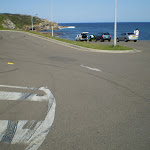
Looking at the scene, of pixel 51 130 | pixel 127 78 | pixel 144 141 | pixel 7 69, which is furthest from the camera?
pixel 7 69

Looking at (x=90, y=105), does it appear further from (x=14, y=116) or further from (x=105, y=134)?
(x=14, y=116)

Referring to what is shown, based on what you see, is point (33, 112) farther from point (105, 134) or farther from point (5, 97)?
point (105, 134)

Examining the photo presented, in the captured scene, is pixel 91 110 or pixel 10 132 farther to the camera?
pixel 91 110

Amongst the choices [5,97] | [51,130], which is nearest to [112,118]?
[51,130]

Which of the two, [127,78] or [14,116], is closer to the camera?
[14,116]

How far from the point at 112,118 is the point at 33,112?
5.86 ft

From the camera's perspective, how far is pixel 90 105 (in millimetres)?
5316

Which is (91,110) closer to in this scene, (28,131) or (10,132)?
(28,131)

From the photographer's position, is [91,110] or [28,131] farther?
[91,110]

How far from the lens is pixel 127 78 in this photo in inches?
328

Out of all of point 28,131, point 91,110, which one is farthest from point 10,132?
point 91,110

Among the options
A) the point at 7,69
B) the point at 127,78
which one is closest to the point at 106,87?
the point at 127,78

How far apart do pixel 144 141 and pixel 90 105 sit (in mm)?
1904

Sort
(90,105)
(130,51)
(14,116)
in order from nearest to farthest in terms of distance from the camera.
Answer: (14,116) → (90,105) → (130,51)
